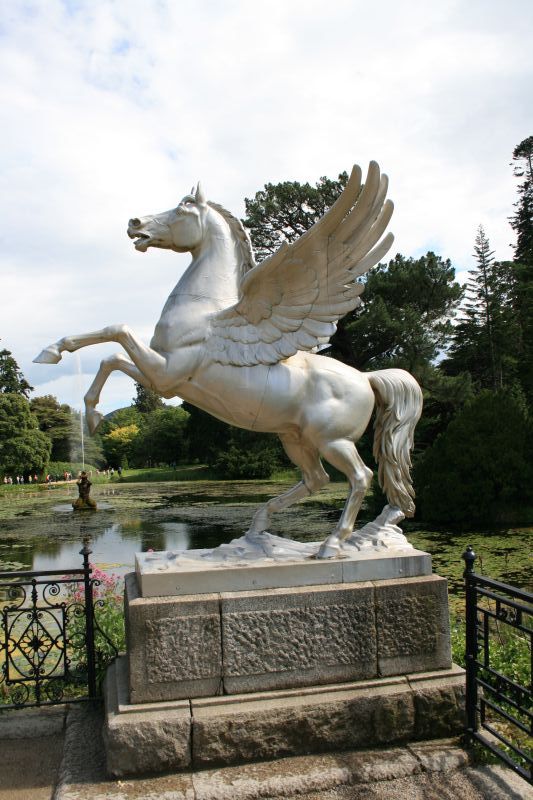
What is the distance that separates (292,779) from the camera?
2.69 meters

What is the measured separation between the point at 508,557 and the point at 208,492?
13098mm

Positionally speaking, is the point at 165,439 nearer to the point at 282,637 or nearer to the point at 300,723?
the point at 282,637

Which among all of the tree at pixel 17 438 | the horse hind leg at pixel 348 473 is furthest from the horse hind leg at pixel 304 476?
the tree at pixel 17 438

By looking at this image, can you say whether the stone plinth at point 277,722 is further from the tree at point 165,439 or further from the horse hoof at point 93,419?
the tree at point 165,439

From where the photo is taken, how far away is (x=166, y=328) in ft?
11.0

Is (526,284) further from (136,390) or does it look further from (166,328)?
(136,390)

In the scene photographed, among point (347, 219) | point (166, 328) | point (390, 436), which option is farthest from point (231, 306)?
point (390, 436)

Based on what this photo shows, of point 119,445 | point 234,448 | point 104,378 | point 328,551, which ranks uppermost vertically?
point 104,378

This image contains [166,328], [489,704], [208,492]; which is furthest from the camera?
[208,492]

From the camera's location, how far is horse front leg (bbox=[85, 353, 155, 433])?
3297 millimetres

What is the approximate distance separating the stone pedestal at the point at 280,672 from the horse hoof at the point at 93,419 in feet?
2.91

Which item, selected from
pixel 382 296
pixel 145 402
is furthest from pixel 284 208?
pixel 145 402

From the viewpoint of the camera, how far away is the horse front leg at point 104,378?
3.30 metres

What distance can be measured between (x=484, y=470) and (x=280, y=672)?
9.99 metres
